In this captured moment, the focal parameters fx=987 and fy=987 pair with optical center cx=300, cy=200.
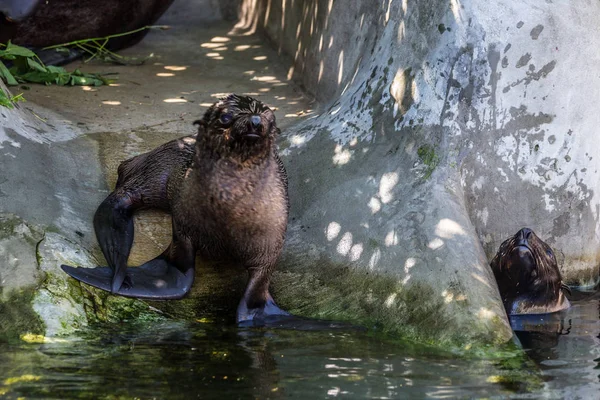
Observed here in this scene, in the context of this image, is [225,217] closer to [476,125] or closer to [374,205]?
[374,205]

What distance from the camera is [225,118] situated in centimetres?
540

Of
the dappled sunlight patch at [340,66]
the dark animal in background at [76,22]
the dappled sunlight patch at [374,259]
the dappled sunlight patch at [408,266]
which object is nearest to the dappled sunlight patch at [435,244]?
the dappled sunlight patch at [408,266]

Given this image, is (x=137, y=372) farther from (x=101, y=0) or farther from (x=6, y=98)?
(x=101, y=0)

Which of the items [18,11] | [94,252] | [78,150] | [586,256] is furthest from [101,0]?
[586,256]

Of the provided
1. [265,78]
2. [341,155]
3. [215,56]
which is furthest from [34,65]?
[341,155]

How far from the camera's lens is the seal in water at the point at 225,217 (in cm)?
541

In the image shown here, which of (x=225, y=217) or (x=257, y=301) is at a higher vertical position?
(x=225, y=217)

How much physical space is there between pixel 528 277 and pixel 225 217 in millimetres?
1995

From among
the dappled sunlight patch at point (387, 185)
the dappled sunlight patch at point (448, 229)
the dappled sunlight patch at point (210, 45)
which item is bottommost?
the dappled sunlight patch at point (448, 229)

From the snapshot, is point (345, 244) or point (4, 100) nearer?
point (345, 244)

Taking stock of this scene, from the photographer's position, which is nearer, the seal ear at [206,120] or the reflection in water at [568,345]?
the reflection in water at [568,345]

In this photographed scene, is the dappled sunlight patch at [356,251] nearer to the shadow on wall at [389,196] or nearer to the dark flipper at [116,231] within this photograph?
the shadow on wall at [389,196]

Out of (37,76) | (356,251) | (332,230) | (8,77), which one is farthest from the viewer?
(37,76)

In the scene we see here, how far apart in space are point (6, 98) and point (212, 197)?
1.72 metres
